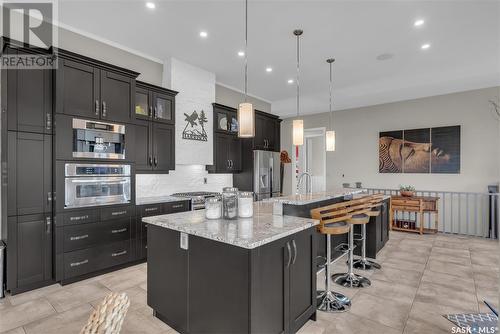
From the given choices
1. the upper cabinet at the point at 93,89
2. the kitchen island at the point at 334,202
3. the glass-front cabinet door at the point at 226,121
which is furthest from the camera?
Result: the glass-front cabinet door at the point at 226,121

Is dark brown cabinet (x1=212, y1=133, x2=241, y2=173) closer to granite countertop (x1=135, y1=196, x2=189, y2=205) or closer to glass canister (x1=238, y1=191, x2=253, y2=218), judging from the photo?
granite countertop (x1=135, y1=196, x2=189, y2=205)

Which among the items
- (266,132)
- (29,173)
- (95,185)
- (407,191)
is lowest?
(407,191)

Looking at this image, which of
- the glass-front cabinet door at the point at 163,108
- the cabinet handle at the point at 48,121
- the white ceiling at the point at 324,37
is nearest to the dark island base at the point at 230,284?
the cabinet handle at the point at 48,121

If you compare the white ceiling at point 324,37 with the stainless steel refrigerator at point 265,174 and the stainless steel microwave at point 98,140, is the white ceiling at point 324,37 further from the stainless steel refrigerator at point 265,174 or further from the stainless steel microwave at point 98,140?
the stainless steel refrigerator at point 265,174

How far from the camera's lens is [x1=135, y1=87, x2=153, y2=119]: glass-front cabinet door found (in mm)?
4051

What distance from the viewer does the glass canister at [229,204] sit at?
2.32m

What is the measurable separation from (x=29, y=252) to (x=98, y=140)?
1473 mm

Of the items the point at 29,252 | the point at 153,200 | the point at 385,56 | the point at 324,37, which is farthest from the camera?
the point at 385,56

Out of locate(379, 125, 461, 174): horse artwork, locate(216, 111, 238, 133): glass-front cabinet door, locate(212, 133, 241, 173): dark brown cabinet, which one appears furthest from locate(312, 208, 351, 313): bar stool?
locate(379, 125, 461, 174): horse artwork

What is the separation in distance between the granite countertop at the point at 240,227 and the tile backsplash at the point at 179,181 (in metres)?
2.14

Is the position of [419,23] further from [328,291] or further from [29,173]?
[29,173]

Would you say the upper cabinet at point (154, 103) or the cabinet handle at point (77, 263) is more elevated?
the upper cabinet at point (154, 103)

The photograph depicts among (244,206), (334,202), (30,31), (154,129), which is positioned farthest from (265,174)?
(30,31)

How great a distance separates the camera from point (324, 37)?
12.8ft
